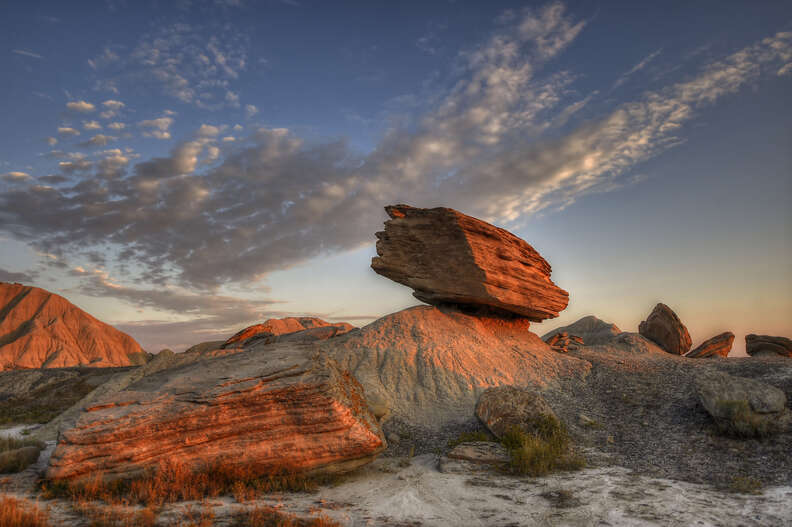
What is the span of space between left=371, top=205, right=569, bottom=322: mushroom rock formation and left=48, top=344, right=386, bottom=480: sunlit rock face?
39.0 feet

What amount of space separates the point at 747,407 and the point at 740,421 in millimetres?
508

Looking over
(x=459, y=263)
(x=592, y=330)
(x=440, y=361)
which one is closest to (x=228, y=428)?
(x=440, y=361)

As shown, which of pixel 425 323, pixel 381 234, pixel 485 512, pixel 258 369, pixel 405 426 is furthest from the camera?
pixel 381 234

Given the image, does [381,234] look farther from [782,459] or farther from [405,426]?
[782,459]

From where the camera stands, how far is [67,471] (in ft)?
27.1

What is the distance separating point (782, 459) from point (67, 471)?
1602cm

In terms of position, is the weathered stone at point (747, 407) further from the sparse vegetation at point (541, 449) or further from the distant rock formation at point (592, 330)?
the distant rock formation at point (592, 330)

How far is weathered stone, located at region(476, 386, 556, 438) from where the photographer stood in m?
12.4

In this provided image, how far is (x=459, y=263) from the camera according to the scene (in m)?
21.1

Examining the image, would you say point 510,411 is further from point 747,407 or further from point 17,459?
point 17,459

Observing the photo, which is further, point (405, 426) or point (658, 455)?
point (405, 426)

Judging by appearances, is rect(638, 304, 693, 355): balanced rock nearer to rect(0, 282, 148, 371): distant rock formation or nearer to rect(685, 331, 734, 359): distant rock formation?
rect(685, 331, 734, 359): distant rock formation

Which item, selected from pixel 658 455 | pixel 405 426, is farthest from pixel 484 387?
pixel 658 455

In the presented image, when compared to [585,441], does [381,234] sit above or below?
above
